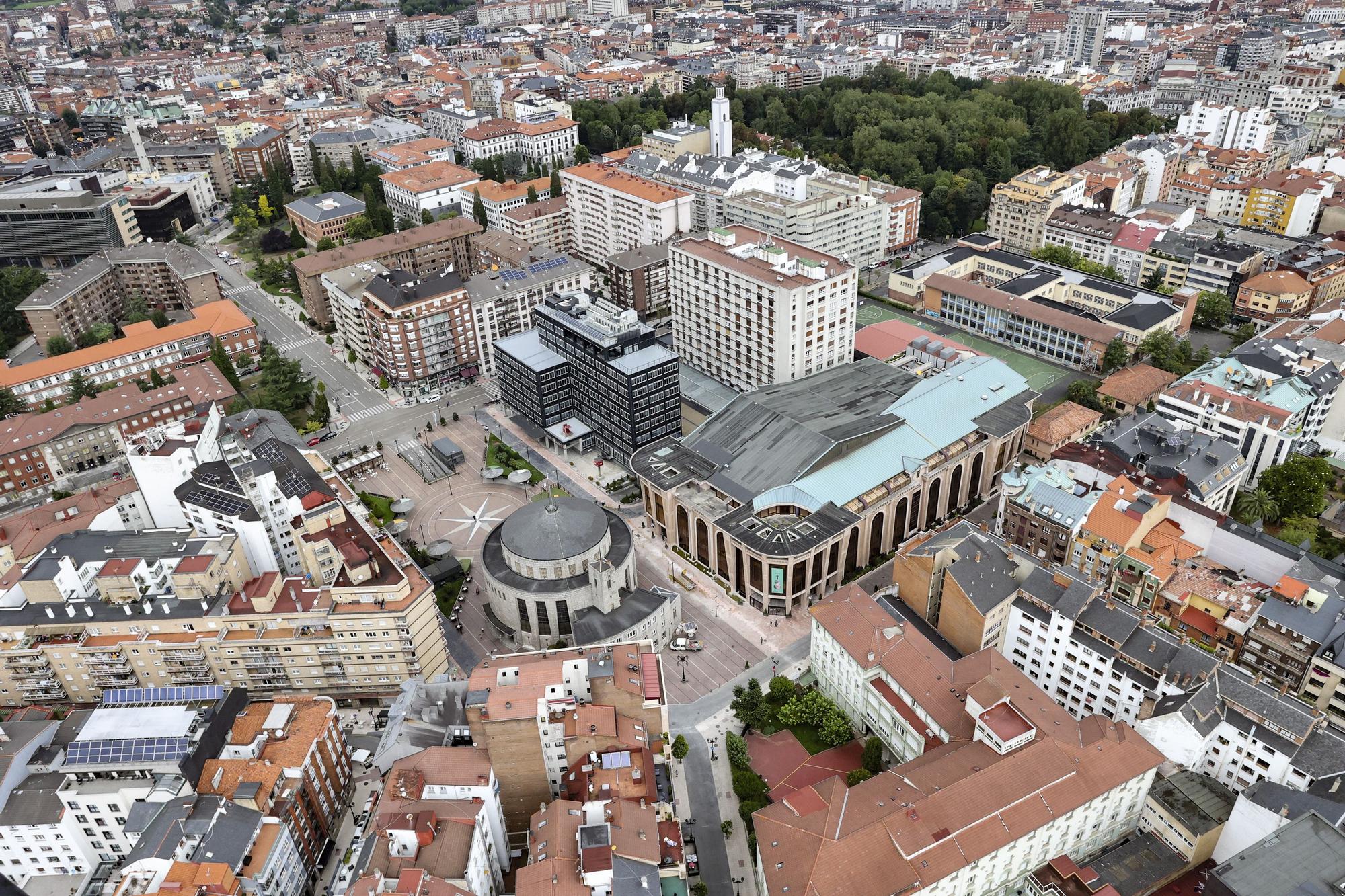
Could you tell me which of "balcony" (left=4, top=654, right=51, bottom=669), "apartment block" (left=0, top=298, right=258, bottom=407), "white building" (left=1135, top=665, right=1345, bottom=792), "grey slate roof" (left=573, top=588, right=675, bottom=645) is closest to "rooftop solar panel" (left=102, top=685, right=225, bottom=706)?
"balcony" (left=4, top=654, right=51, bottom=669)

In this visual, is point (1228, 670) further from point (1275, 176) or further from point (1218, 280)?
point (1275, 176)

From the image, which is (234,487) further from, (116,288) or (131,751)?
(116,288)

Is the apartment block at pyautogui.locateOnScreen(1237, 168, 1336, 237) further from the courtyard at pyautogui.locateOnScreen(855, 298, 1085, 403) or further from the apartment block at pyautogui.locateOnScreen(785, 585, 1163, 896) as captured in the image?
the apartment block at pyautogui.locateOnScreen(785, 585, 1163, 896)

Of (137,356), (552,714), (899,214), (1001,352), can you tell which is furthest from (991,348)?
(137,356)

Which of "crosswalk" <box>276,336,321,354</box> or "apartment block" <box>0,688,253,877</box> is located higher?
"apartment block" <box>0,688,253,877</box>

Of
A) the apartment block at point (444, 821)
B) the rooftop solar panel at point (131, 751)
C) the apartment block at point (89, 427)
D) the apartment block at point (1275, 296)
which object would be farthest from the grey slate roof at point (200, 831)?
the apartment block at point (1275, 296)

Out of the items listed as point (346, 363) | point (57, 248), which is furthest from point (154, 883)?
point (57, 248)
